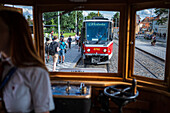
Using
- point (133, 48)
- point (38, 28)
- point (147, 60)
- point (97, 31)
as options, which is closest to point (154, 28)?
point (133, 48)

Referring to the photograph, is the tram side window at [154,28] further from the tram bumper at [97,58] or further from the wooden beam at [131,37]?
the tram bumper at [97,58]

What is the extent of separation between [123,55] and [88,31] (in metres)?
7.23

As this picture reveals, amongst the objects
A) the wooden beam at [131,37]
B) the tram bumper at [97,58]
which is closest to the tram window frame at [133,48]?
the wooden beam at [131,37]

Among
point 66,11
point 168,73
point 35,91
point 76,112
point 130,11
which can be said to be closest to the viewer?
point 35,91

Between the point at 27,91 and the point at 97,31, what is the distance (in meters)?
9.84

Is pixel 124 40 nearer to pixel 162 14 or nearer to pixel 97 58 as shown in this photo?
pixel 162 14

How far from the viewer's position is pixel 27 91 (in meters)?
1.09

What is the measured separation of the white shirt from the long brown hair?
2.0 inches

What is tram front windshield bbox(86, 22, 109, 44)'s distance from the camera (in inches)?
417

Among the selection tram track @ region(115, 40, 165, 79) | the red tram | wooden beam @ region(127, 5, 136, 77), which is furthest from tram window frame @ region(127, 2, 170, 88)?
the red tram

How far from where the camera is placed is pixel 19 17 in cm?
112

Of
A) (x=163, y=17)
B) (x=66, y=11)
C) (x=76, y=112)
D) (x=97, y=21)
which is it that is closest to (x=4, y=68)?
(x=76, y=112)

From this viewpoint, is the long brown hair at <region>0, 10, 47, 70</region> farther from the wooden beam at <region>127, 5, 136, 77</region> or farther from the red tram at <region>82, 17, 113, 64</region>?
the red tram at <region>82, 17, 113, 64</region>

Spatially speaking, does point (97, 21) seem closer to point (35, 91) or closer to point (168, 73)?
point (168, 73)
